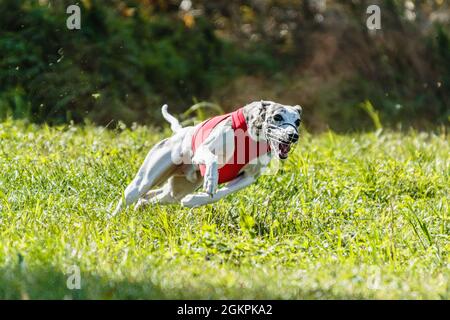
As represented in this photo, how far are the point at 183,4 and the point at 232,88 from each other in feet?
7.24

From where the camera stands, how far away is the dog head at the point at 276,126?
6703 millimetres

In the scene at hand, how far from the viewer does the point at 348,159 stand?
32.4ft

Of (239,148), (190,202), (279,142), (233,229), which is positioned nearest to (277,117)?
(279,142)

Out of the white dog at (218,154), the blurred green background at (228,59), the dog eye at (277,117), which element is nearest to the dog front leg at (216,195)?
the white dog at (218,154)

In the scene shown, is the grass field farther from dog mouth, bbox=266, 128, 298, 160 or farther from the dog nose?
the dog nose

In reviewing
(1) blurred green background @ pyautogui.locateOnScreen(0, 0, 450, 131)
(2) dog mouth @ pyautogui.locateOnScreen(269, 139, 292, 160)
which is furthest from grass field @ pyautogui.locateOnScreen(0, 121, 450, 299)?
(1) blurred green background @ pyautogui.locateOnScreen(0, 0, 450, 131)

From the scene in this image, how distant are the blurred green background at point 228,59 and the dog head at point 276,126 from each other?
5.59 metres

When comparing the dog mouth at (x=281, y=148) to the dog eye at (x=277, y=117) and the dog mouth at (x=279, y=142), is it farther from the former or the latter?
the dog eye at (x=277, y=117)

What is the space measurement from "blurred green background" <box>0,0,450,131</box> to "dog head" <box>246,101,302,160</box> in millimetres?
5594

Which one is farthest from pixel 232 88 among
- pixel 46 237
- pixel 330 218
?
pixel 46 237

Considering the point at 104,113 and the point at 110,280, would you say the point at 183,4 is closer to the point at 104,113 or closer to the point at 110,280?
the point at 104,113

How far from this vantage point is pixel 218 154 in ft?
23.0

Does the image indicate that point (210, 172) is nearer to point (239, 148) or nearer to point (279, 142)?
point (239, 148)

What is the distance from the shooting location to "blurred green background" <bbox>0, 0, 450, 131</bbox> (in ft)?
44.0
